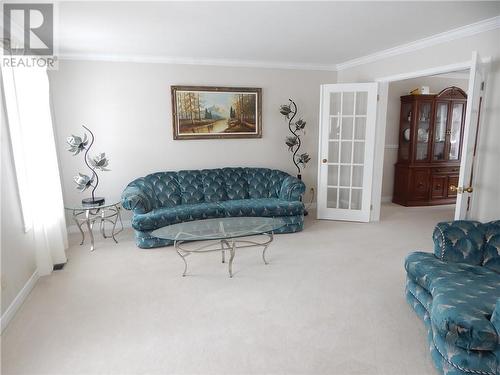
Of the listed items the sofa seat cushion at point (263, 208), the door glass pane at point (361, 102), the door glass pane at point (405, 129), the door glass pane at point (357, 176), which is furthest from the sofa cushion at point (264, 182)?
the door glass pane at point (405, 129)

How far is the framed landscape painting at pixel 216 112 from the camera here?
4.78 metres

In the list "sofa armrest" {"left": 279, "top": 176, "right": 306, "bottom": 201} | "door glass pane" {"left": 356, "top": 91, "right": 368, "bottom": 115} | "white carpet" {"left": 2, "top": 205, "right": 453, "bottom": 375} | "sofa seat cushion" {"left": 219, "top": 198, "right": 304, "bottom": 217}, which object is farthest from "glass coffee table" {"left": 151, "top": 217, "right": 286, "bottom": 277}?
"door glass pane" {"left": 356, "top": 91, "right": 368, "bottom": 115}

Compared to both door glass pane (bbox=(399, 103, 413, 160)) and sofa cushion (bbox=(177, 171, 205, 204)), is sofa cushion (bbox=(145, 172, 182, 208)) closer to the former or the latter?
sofa cushion (bbox=(177, 171, 205, 204))

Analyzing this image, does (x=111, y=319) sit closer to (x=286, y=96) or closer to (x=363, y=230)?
(x=363, y=230)

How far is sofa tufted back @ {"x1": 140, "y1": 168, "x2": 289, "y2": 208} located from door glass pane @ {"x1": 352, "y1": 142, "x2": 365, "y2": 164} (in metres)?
1.11

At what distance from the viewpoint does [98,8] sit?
2650 mm

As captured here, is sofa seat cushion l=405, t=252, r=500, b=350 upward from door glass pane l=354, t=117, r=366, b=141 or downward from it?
downward

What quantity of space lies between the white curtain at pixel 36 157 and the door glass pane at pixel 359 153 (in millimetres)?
4039

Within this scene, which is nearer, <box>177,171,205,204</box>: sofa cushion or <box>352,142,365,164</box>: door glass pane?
<box>177,171,205,204</box>: sofa cushion

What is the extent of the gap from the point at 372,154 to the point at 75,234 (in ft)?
14.7

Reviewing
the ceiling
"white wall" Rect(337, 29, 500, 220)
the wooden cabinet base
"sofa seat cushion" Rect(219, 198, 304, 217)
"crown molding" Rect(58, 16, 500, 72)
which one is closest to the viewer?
the ceiling

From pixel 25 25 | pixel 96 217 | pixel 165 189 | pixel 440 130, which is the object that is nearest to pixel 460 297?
pixel 165 189

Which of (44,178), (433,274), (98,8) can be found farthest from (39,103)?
(433,274)

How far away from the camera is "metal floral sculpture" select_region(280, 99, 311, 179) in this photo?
5083mm
